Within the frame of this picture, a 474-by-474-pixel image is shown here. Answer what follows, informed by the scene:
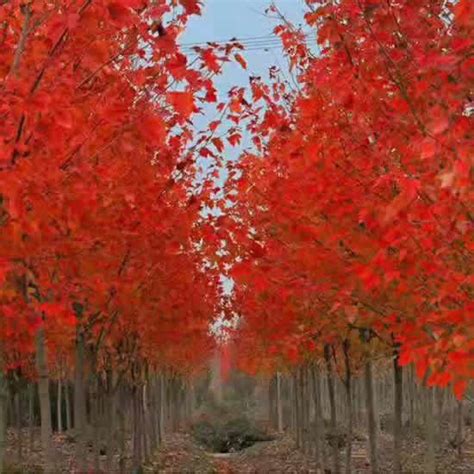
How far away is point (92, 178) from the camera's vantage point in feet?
22.5

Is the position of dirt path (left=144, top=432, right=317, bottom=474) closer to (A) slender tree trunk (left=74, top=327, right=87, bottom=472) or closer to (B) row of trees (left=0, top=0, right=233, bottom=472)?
(B) row of trees (left=0, top=0, right=233, bottom=472)

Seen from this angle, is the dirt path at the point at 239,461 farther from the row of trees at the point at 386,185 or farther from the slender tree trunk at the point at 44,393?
the row of trees at the point at 386,185

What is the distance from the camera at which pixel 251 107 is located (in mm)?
10766

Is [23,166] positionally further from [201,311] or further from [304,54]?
[201,311]

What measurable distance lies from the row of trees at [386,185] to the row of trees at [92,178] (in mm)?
1137

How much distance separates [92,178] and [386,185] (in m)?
2.57

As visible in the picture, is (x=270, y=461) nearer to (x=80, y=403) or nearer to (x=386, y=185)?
(x=80, y=403)

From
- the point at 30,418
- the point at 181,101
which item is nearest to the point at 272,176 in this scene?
the point at 181,101

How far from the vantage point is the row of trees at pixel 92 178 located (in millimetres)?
4723

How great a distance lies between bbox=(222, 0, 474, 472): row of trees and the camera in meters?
4.21

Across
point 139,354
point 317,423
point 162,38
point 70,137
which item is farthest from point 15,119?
point 317,423

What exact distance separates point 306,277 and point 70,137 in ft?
8.36

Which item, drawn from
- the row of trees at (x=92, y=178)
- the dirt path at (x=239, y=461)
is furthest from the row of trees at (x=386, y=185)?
the dirt path at (x=239, y=461)

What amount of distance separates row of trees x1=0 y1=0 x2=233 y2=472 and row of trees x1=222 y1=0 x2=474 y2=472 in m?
1.14
